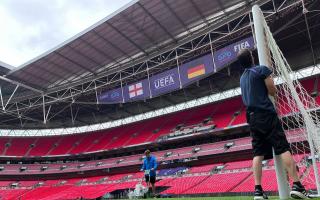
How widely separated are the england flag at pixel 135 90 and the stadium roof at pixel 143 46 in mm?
1198

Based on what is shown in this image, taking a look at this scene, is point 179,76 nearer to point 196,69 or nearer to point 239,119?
point 196,69

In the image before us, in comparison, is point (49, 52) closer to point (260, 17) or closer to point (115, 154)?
point (115, 154)

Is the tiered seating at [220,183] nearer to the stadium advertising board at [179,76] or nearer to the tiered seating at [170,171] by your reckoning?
the tiered seating at [170,171]

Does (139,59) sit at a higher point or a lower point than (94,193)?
higher

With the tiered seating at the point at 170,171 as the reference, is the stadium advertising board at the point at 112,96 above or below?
above

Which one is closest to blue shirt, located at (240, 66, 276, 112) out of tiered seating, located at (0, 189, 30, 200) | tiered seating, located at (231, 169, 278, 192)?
tiered seating, located at (231, 169, 278, 192)

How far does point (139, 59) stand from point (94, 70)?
443 cm

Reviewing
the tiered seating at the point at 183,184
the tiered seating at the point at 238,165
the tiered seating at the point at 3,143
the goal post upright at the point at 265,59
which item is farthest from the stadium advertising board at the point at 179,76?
the tiered seating at the point at 3,143

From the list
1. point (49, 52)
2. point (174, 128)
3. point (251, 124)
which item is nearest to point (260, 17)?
point (251, 124)

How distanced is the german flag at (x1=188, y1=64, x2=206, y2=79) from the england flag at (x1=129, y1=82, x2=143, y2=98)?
4.43 metres

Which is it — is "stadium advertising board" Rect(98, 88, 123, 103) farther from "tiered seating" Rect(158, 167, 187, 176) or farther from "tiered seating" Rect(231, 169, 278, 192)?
"tiered seating" Rect(231, 169, 278, 192)

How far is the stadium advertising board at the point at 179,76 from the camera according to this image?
2130 centimetres

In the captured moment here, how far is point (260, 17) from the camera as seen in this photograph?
440 cm

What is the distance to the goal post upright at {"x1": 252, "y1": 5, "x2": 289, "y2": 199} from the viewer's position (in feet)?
12.5
